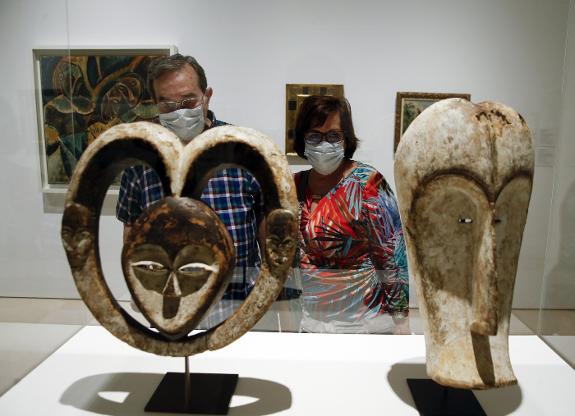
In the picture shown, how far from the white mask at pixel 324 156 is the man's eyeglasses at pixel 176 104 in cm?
37

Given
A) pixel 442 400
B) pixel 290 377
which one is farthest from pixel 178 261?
pixel 442 400

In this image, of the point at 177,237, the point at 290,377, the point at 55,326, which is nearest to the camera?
the point at 177,237

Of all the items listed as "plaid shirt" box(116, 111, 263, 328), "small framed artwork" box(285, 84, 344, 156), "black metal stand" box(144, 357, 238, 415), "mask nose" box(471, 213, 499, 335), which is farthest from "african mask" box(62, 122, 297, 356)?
"small framed artwork" box(285, 84, 344, 156)

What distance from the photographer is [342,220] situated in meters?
1.60

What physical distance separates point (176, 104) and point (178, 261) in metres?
0.56

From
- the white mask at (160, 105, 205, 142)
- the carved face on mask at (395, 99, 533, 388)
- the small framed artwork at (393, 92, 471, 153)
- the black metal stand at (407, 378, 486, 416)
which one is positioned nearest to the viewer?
the carved face on mask at (395, 99, 533, 388)

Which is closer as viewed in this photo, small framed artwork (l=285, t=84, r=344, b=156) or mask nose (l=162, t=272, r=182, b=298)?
mask nose (l=162, t=272, r=182, b=298)

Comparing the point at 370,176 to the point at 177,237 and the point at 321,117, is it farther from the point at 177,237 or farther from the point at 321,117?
the point at 177,237

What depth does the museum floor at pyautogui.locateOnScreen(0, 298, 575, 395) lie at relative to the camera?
151 centimetres

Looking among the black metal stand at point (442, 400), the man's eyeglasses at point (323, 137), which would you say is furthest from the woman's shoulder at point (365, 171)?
the black metal stand at point (442, 400)

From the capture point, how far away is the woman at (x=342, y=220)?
5.22ft

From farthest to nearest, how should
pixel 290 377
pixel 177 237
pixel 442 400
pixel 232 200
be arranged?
pixel 232 200 < pixel 290 377 < pixel 442 400 < pixel 177 237

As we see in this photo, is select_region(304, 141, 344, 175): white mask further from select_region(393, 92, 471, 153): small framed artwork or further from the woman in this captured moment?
select_region(393, 92, 471, 153): small framed artwork

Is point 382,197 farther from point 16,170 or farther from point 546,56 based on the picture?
point 16,170
